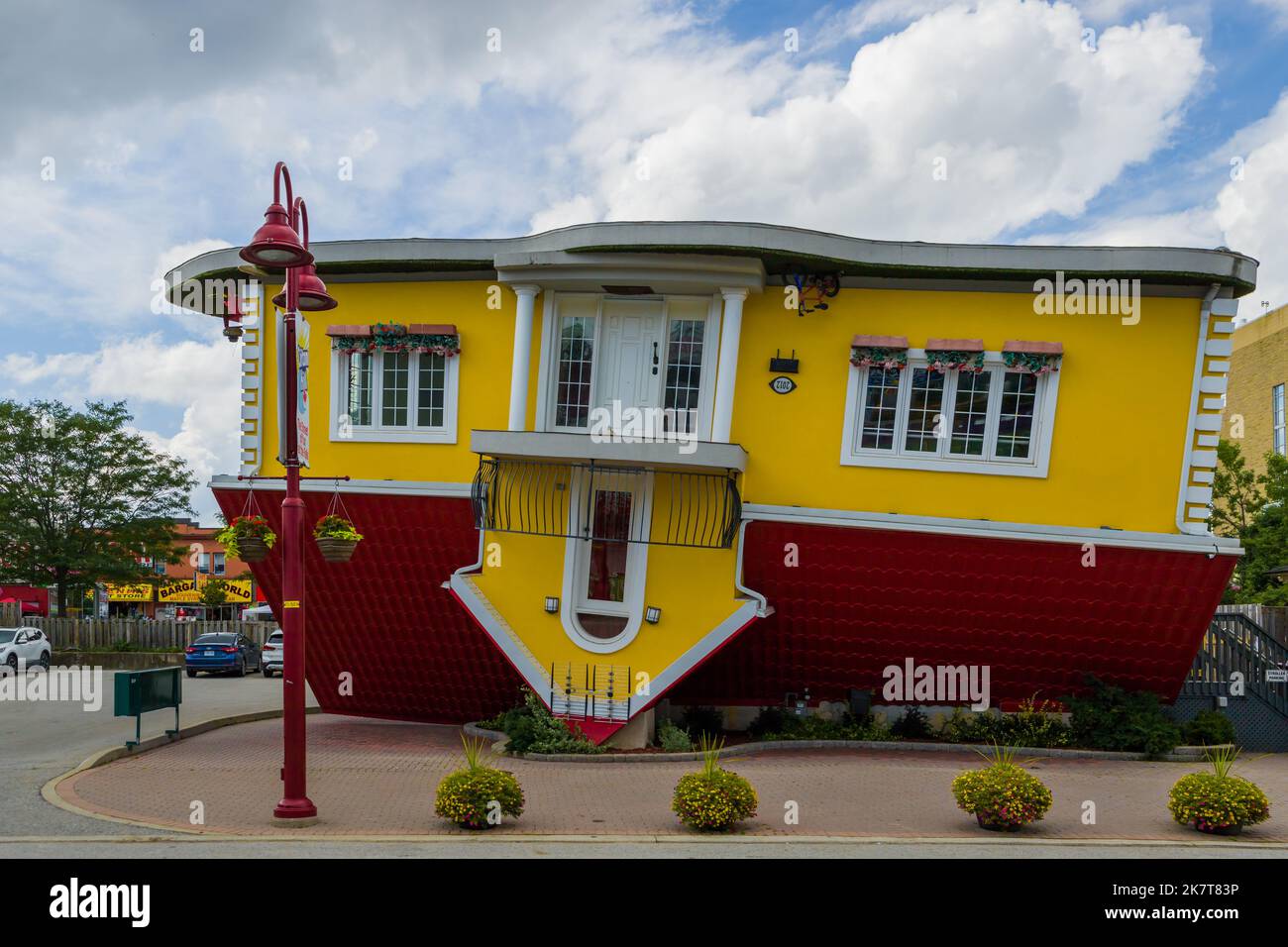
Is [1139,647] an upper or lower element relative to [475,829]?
upper

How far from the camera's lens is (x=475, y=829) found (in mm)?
10070

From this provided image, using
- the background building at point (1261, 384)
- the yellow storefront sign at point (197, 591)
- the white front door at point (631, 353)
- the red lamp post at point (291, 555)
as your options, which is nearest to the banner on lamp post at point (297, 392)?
the red lamp post at point (291, 555)

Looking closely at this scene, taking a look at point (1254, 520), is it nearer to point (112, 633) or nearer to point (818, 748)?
point (818, 748)

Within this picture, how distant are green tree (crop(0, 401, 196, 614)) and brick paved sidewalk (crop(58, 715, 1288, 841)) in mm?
25119

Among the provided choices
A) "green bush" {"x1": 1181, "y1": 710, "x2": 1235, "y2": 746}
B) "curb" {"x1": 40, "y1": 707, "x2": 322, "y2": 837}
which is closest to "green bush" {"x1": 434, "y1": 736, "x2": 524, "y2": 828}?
"curb" {"x1": 40, "y1": 707, "x2": 322, "y2": 837}

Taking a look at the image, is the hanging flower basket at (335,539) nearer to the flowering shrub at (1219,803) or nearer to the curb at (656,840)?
the curb at (656,840)

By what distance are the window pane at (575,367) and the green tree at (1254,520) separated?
23.9 meters

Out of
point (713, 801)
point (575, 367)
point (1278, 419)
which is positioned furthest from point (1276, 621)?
point (1278, 419)

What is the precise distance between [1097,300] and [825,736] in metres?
7.60

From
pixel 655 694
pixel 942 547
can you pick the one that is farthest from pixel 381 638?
pixel 942 547

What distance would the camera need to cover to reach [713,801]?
1002 centimetres

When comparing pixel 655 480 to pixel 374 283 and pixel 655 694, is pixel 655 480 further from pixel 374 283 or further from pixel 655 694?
pixel 374 283

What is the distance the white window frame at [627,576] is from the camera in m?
14.7

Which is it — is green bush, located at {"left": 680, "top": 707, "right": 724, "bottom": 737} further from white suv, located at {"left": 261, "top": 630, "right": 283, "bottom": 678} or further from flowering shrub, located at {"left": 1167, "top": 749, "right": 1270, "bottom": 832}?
white suv, located at {"left": 261, "top": 630, "right": 283, "bottom": 678}
